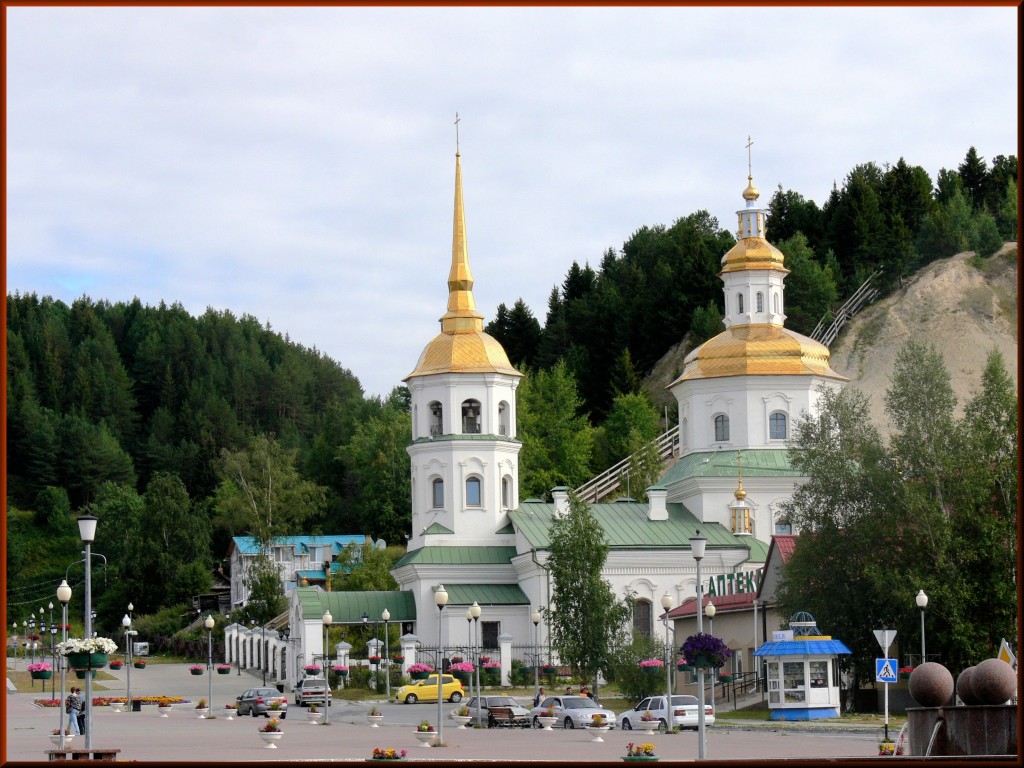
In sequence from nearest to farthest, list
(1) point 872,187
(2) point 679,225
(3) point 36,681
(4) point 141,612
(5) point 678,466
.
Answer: (5) point 678,466, (3) point 36,681, (4) point 141,612, (1) point 872,187, (2) point 679,225

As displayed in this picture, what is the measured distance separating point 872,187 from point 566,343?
23411 millimetres

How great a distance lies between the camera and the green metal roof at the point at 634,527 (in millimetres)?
63500

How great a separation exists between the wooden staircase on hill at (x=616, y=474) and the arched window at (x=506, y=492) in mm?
21148

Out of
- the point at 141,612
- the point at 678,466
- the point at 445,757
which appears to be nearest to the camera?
the point at 445,757

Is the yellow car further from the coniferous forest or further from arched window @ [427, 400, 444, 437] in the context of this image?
the coniferous forest

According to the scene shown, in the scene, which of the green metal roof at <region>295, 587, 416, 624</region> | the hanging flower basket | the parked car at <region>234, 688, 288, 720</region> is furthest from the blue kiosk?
the green metal roof at <region>295, 587, 416, 624</region>

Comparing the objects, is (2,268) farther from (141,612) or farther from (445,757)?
(141,612)

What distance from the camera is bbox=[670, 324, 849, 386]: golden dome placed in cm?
6738

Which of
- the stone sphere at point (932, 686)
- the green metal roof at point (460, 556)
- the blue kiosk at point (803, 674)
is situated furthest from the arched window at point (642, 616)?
the stone sphere at point (932, 686)

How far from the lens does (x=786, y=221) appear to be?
112 meters

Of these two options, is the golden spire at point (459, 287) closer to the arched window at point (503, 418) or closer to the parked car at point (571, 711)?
the arched window at point (503, 418)

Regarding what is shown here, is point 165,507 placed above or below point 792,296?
below

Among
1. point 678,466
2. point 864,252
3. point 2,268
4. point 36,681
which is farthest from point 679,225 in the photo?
point 2,268

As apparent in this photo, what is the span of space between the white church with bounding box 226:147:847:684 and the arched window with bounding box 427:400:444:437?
0.04 metres
